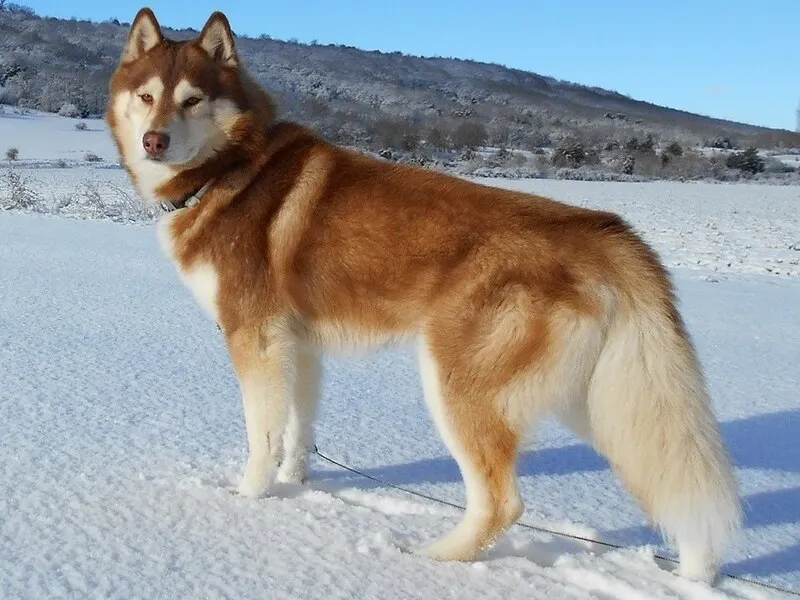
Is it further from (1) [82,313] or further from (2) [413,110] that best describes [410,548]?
(2) [413,110]

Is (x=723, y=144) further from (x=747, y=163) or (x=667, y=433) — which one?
(x=667, y=433)

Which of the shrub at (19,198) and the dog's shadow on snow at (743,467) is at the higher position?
the dog's shadow on snow at (743,467)

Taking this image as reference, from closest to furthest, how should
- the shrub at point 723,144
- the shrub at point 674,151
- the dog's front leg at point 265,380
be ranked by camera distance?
the dog's front leg at point 265,380 < the shrub at point 674,151 < the shrub at point 723,144

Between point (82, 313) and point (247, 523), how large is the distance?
13.8 ft

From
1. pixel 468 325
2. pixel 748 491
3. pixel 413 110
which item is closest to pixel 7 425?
pixel 468 325

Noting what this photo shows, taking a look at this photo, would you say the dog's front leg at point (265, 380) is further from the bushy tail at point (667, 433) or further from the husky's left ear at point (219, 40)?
the husky's left ear at point (219, 40)

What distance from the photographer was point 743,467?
3.93 metres

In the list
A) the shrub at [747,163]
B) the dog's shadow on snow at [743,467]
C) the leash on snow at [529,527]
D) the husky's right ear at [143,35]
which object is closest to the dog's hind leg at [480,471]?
the dog's shadow on snow at [743,467]

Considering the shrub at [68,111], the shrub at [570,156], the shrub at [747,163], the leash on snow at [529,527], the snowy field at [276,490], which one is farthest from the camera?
the shrub at [68,111]

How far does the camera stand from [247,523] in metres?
2.70

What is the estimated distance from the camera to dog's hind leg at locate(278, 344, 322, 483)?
11.1 feet

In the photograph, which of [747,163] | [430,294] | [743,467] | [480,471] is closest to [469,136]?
[747,163]

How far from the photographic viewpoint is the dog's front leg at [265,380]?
3.13m

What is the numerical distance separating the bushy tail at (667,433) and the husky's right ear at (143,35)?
259 centimetres
